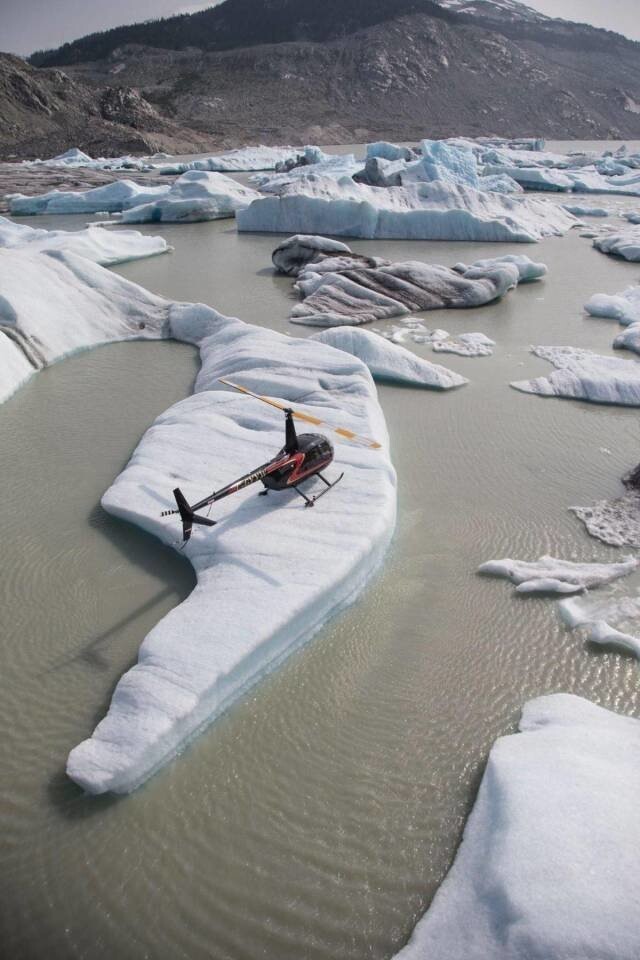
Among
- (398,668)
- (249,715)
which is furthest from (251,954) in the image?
(398,668)

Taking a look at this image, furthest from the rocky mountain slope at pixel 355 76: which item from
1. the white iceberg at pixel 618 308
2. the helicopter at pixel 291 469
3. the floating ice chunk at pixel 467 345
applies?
the helicopter at pixel 291 469

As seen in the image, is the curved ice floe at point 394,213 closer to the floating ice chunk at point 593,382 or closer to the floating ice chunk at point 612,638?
the floating ice chunk at point 593,382

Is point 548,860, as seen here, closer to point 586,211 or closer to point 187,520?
point 187,520

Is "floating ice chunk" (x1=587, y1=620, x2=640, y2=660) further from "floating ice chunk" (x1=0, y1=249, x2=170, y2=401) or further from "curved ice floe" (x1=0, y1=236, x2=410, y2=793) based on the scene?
"floating ice chunk" (x1=0, y1=249, x2=170, y2=401)

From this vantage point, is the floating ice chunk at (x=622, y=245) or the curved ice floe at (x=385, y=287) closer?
the curved ice floe at (x=385, y=287)

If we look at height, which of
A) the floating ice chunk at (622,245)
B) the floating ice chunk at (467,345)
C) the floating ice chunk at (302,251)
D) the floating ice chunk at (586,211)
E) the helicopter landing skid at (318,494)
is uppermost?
the floating ice chunk at (586,211)

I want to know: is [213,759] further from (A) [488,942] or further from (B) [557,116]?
(B) [557,116]

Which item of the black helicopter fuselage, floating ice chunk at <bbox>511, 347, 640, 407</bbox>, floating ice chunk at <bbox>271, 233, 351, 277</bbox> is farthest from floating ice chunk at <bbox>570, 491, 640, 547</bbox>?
floating ice chunk at <bbox>271, 233, 351, 277</bbox>
